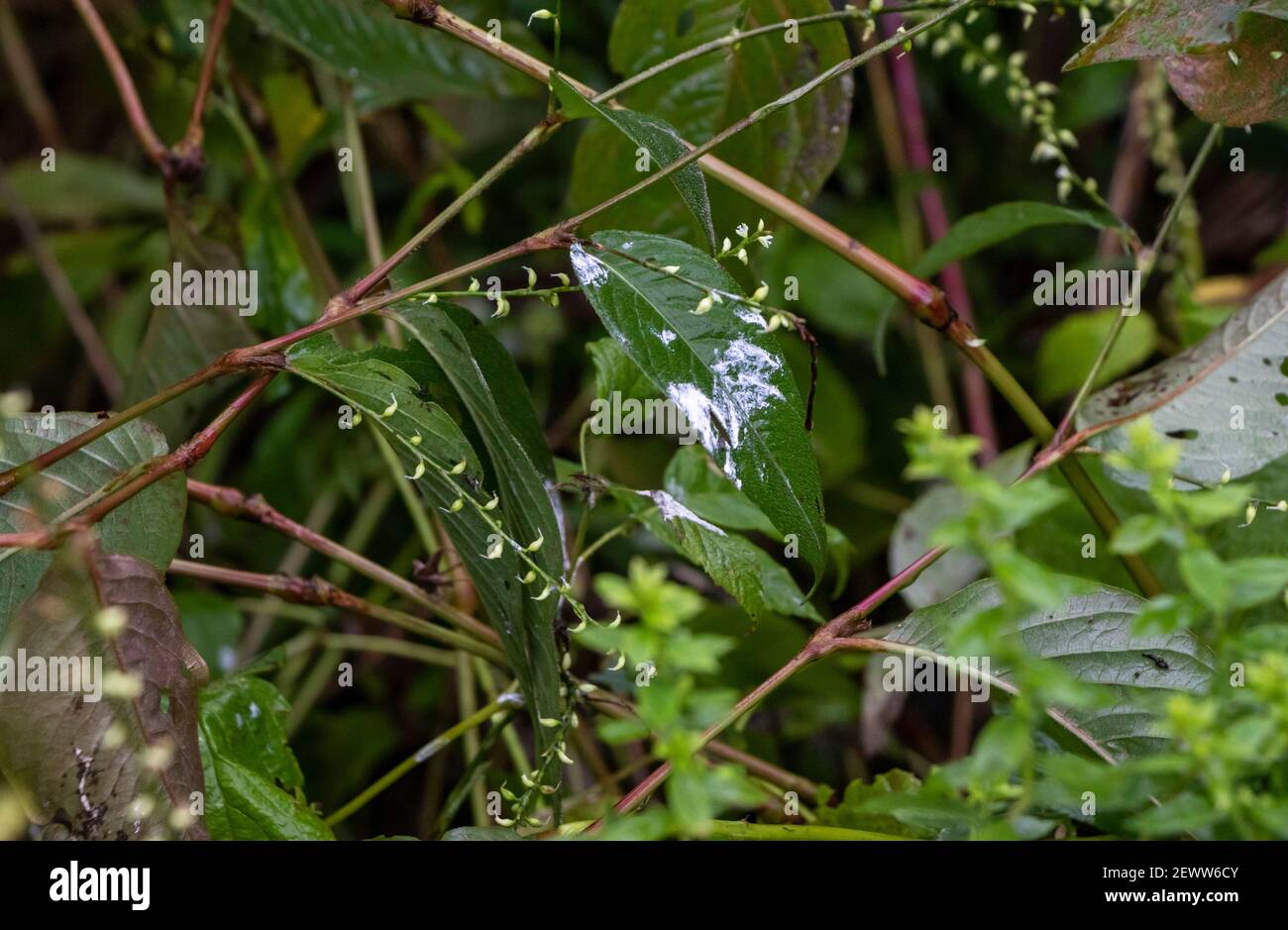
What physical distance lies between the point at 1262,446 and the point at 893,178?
0.88 m

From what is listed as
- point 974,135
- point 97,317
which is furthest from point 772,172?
point 97,317

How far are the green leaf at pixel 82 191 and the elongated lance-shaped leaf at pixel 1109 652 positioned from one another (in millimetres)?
1344

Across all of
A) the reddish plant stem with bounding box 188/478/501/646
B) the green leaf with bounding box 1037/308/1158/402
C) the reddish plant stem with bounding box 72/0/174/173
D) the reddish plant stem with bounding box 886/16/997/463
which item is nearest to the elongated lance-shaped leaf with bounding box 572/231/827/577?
the reddish plant stem with bounding box 188/478/501/646

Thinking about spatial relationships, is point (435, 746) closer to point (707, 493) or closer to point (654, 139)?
point (707, 493)

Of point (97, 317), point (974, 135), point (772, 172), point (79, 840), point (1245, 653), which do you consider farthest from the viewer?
point (97, 317)

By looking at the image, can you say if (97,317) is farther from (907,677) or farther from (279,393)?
(907,677)

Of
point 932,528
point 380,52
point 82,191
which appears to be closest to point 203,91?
point 380,52

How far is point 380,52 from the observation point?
0.99 metres

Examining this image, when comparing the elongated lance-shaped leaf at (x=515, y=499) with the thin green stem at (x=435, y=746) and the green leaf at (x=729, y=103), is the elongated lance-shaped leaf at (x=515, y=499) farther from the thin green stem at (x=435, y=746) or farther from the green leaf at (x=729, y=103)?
the green leaf at (x=729, y=103)

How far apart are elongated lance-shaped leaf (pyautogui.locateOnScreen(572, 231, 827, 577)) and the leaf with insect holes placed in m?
0.23

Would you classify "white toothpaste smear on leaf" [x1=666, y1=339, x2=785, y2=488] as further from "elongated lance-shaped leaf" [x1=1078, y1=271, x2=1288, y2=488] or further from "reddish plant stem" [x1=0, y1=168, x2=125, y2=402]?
"reddish plant stem" [x1=0, y1=168, x2=125, y2=402]

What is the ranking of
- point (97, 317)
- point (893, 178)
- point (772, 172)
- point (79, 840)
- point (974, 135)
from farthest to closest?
point (97, 317), point (974, 135), point (893, 178), point (772, 172), point (79, 840)

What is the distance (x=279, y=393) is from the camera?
867mm
